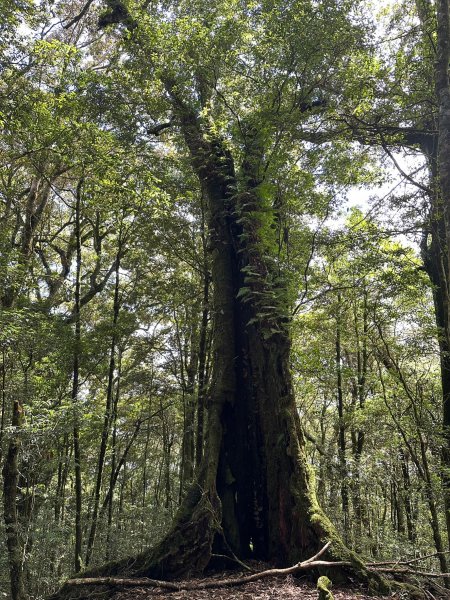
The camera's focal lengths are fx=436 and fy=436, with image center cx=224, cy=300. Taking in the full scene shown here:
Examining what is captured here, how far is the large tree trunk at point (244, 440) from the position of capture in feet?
18.0

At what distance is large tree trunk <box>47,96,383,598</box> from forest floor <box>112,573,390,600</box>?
0.40 meters

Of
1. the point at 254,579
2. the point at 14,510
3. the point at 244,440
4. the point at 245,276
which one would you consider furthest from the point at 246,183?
the point at 14,510

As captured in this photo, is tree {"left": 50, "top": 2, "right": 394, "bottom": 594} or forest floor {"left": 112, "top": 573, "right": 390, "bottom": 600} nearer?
forest floor {"left": 112, "top": 573, "right": 390, "bottom": 600}

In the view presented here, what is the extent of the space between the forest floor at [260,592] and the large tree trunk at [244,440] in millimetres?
397

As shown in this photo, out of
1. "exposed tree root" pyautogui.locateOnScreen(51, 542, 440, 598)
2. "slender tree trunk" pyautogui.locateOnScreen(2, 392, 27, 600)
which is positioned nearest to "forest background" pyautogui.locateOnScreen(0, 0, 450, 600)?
"slender tree trunk" pyautogui.locateOnScreen(2, 392, 27, 600)

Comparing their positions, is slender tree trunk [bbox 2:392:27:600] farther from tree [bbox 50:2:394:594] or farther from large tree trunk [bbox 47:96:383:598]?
tree [bbox 50:2:394:594]

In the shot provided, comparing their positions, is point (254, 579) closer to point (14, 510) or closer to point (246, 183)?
point (14, 510)

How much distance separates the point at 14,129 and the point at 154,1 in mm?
4881

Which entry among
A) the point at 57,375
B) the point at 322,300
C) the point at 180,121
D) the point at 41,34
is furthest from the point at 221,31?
the point at 57,375

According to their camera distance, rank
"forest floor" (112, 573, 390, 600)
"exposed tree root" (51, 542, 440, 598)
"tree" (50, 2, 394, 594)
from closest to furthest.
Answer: "forest floor" (112, 573, 390, 600)
"exposed tree root" (51, 542, 440, 598)
"tree" (50, 2, 394, 594)

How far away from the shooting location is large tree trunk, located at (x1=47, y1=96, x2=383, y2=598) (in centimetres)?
550

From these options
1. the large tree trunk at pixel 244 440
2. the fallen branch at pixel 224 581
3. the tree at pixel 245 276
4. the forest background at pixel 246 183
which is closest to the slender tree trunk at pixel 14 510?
the forest background at pixel 246 183

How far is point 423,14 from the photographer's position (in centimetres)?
826

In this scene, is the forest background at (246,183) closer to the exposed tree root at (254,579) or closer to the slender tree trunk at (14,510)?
the slender tree trunk at (14,510)
